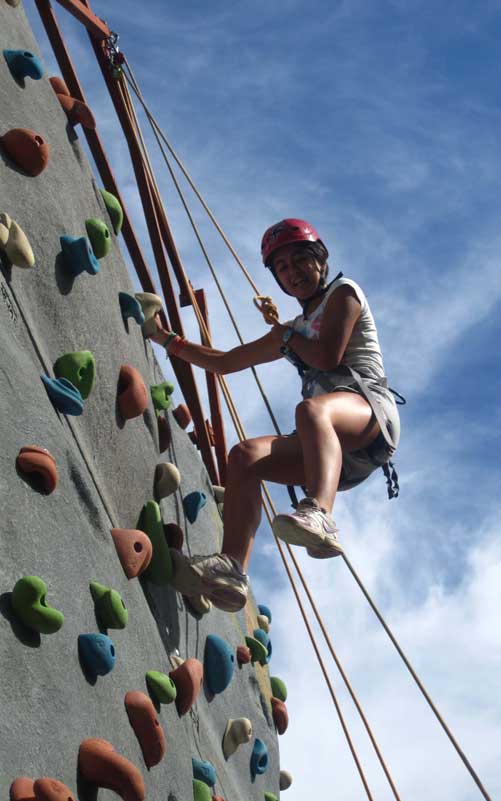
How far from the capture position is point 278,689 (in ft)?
14.7

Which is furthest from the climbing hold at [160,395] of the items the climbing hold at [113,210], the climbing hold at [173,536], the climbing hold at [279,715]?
the climbing hold at [279,715]

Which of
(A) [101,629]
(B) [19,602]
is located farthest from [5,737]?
(A) [101,629]

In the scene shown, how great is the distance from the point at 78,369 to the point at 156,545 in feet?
2.03

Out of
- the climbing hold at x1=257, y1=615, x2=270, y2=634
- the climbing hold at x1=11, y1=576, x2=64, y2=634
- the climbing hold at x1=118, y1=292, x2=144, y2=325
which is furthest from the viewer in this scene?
the climbing hold at x1=257, y1=615, x2=270, y2=634

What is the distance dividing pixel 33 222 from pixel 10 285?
1.08 ft

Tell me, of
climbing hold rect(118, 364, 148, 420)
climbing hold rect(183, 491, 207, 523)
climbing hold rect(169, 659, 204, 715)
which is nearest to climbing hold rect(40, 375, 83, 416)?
climbing hold rect(118, 364, 148, 420)

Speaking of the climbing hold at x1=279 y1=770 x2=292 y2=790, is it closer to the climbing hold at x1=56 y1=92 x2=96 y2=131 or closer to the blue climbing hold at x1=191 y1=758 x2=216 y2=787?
the blue climbing hold at x1=191 y1=758 x2=216 y2=787

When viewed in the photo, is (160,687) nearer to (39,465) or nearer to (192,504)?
(39,465)

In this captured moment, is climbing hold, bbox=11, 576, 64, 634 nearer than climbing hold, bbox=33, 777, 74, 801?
No

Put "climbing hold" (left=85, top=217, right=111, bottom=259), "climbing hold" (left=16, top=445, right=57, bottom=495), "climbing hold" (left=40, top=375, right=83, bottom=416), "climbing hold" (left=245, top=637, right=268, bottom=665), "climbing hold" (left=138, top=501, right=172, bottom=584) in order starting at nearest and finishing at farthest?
"climbing hold" (left=16, top=445, right=57, bottom=495) < "climbing hold" (left=40, top=375, right=83, bottom=416) < "climbing hold" (left=138, top=501, right=172, bottom=584) < "climbing hold" (left=85, top=217, right=111, bottom=259) < "climbing hold" (left=245, top=637, right=268, bottom=665)

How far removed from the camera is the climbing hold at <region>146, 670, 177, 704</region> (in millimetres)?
2775

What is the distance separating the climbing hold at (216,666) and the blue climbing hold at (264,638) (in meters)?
0.78

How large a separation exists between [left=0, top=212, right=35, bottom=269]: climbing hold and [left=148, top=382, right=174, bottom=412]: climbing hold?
3.17ft

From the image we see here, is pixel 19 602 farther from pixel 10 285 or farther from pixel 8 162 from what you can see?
pixel 8 162
